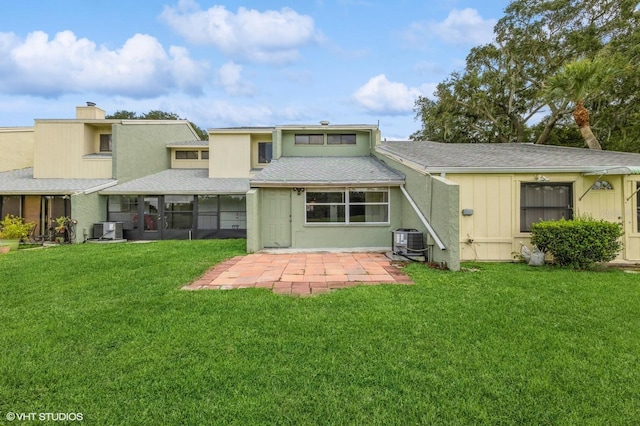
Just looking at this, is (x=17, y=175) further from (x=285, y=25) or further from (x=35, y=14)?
(x=285, y=25)

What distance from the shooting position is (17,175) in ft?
52.9

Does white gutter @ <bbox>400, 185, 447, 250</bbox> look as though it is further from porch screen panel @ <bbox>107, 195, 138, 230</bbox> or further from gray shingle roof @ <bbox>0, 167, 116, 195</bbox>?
gray shingle roof @ <bbox>0, 167, 116, 195</bbox>

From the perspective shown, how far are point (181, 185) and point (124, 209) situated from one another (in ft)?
9.32

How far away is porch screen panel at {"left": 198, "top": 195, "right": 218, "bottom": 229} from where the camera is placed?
14102 mm

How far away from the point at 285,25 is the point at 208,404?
53.6ft

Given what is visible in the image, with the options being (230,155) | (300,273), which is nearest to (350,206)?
(300,273)

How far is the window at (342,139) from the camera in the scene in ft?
48.9

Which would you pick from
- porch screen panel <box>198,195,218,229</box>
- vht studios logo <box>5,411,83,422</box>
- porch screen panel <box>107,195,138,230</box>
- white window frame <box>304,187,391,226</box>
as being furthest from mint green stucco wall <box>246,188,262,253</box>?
porch screen panel <box>107,195,138,230</box>

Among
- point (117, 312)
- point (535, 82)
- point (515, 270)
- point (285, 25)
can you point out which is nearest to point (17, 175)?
point (285, 25)

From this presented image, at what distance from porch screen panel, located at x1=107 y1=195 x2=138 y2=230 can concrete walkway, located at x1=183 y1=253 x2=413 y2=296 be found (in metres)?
8.15

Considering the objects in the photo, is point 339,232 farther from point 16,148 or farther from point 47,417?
point 16,148

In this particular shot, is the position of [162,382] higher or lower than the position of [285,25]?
lower

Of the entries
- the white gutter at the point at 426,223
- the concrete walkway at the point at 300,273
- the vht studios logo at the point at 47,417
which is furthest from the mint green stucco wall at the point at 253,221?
the vht studios logo at the point at 47,417

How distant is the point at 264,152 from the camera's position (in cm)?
1656
